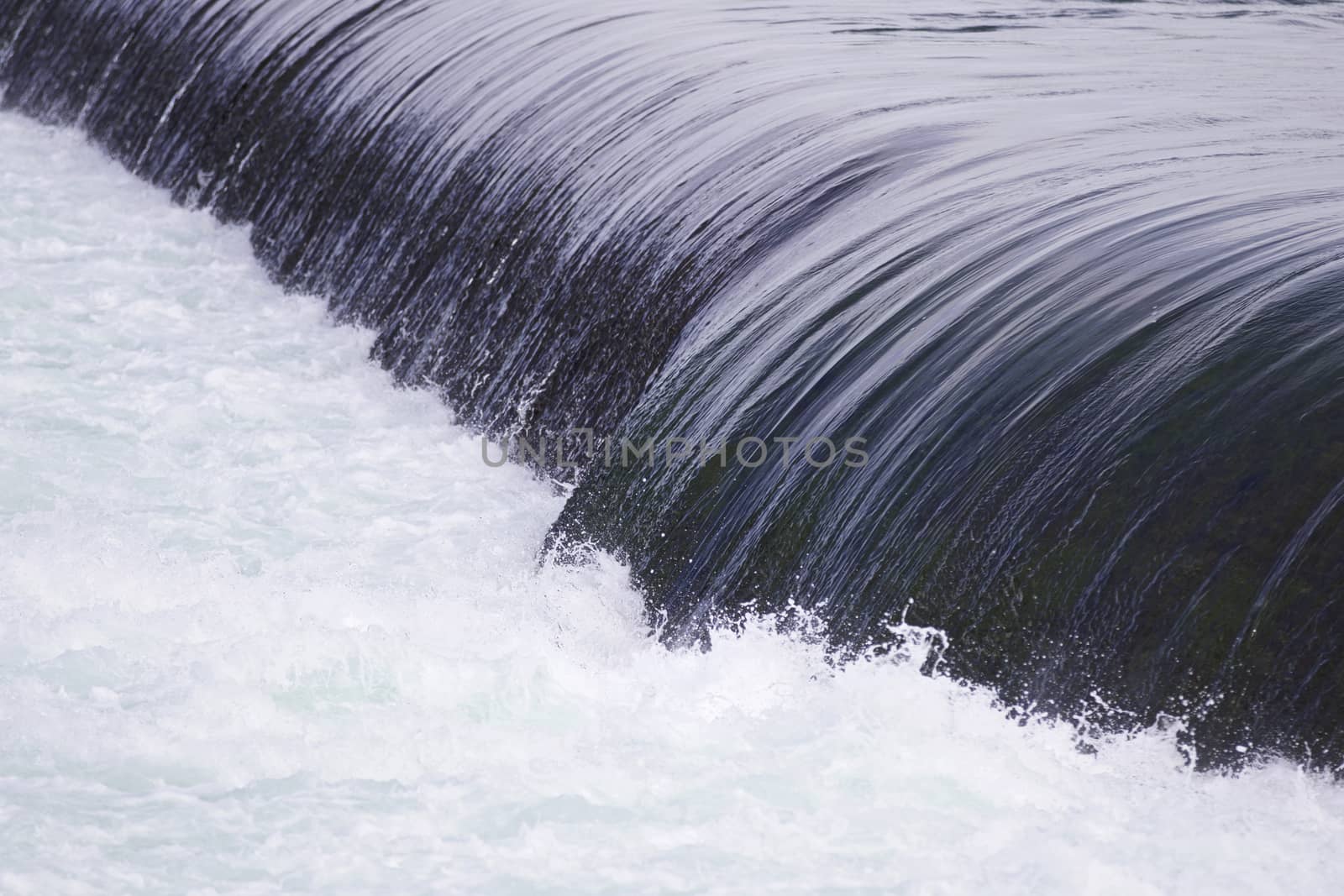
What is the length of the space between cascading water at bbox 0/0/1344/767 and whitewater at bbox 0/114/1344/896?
0.68ft

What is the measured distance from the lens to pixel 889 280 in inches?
209

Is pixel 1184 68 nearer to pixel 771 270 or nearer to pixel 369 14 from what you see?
pixel 771 270

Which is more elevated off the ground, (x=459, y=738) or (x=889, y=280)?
(x=889, y=280)

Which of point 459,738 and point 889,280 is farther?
point 889,280

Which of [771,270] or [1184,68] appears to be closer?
[771,270]

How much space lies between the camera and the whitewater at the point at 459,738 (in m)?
3.71

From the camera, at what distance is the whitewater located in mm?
3705

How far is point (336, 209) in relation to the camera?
805 centimetres

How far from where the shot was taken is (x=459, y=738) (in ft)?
13.8

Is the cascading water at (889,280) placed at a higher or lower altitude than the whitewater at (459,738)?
higher

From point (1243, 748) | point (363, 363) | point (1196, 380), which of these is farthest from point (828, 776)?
point (363, 363)

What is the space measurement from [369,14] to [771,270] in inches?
161

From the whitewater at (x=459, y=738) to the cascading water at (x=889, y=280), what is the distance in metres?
0.21

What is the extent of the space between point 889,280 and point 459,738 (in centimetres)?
212
